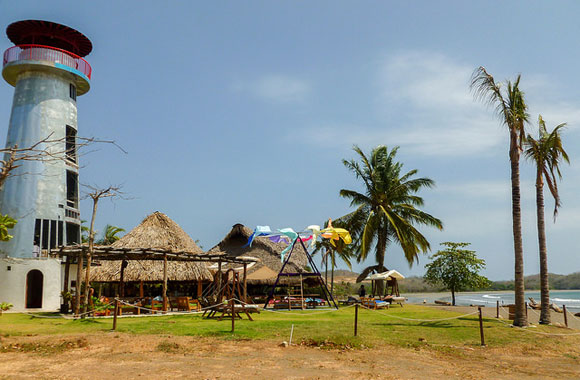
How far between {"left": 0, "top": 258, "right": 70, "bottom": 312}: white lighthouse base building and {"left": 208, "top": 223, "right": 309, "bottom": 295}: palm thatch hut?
11.8 meters

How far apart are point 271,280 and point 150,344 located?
19963 mm

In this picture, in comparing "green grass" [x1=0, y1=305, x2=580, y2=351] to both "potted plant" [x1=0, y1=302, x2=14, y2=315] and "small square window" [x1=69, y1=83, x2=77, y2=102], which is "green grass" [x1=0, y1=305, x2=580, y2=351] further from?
"small square window" [x1=69, y1=83, x2=77, y2=102]

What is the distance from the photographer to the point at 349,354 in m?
10.5

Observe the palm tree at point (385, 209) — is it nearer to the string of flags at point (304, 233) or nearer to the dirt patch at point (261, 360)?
the string of flags at point (304, 233)

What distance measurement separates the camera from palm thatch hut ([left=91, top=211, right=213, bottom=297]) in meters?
25.8

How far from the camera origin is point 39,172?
25594mm

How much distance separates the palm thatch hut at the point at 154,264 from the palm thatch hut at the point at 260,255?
4252 mm

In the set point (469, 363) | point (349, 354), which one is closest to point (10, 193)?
point (349, 354)

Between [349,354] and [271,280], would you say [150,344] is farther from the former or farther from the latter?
[271,280]

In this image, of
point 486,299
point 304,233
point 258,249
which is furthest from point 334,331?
point 486,299

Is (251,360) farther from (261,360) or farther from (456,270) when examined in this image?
(456,270)

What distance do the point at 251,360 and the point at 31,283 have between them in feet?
62.1

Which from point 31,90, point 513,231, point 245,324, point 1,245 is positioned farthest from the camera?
point 31,90

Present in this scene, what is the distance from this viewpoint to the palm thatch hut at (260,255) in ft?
103
